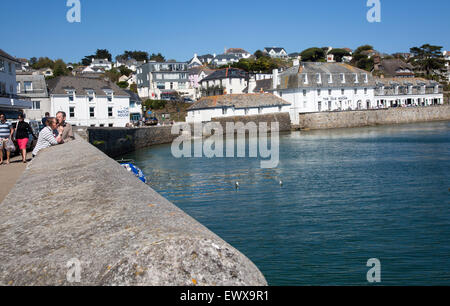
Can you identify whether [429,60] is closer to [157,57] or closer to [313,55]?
[313,55]

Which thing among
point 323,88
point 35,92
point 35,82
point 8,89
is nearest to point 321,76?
point 323,88

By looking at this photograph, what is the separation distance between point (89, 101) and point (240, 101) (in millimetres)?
25401

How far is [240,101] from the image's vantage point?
74.2m

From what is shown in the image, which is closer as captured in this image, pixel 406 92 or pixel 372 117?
pixel 372 117

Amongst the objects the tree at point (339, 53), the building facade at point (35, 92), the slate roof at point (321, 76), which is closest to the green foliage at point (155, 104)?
the slate roof at point (321, 76)

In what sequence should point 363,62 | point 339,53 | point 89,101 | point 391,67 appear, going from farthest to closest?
point 339,53
point 363,62
point 391,67
point 89,101

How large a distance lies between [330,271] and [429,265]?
2.82 m

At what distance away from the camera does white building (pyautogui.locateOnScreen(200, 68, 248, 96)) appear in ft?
323

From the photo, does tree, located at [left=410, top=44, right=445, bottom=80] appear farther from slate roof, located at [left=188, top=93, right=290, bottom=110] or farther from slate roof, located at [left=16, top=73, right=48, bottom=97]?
slate roof, located at [left=16, top=73, right=48, bottom=97]

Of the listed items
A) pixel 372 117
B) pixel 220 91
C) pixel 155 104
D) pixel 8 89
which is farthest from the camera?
pixel 220 91

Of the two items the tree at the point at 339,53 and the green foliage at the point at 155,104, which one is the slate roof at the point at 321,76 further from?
the tree at the point at 339,53

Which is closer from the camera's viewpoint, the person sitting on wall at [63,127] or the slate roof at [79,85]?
the person sitting on wall at [63,127]

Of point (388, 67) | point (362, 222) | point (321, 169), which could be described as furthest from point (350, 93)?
point (362, 222)

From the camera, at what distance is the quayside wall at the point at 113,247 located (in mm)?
3279
